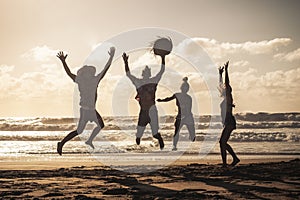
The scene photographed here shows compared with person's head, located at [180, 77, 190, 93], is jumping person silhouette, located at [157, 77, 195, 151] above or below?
below

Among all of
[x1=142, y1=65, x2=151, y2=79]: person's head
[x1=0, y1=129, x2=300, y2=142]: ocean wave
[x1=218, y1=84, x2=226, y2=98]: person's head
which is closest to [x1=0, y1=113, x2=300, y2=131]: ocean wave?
[x1=0, y1=129, x2=300, y2=142]: ocean wave

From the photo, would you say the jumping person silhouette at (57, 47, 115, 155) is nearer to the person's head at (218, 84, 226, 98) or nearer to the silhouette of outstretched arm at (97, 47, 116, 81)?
the silhouette of outstretched arm at (97, 47, 116, 81)

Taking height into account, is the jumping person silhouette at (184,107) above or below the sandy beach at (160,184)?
above

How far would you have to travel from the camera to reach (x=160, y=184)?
9.11 metres

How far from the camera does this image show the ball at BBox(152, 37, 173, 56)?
1220 cm

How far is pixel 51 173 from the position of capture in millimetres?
11359

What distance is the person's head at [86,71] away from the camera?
464 inches

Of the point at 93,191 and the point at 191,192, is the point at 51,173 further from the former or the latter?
the point at 191,192

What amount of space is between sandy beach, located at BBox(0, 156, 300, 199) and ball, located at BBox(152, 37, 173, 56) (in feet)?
9.95

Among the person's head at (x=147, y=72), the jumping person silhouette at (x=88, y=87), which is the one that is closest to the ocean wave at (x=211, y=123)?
the person's head at (x=147, y=72)

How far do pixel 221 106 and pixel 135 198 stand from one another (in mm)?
4798

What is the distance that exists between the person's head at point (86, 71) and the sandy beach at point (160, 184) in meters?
2.39

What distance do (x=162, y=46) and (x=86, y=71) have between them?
2.08 meters

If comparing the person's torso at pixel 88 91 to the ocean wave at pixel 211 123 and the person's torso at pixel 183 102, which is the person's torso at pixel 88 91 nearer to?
the person's torso at pixel 183 102
